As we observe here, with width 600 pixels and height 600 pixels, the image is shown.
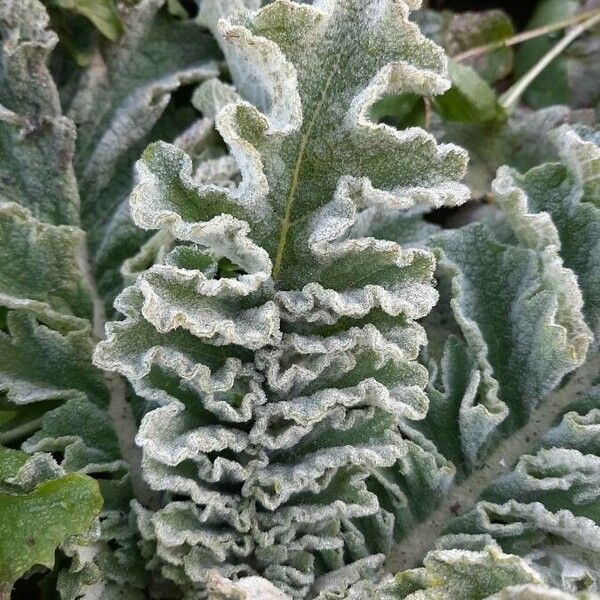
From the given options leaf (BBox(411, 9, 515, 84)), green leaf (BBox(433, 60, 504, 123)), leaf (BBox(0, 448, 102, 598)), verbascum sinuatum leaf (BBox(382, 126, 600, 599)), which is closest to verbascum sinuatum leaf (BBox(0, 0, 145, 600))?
leaf (BBox(0, 448, 102, 598))

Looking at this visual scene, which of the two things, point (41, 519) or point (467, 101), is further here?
point (467, 101)

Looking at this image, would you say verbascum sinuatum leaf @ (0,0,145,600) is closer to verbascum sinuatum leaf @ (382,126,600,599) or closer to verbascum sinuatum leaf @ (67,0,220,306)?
verbascum sinuatum leaf @ (67,0,220,306)

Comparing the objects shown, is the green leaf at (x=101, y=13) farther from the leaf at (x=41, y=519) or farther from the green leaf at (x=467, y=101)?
the leaf at (x=41, y=519)

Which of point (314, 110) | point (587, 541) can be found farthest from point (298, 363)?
point (587, 541)

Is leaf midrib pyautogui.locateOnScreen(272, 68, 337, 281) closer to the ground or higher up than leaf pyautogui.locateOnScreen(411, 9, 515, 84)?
closer to the ground

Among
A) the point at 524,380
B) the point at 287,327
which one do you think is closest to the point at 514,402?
the point at 524,380

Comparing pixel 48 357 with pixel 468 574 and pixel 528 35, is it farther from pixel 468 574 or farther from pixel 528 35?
pixel 528 35

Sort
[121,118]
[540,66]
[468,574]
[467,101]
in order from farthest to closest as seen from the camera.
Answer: [540,66] → [467,101] → [121,118] → [468,574]
